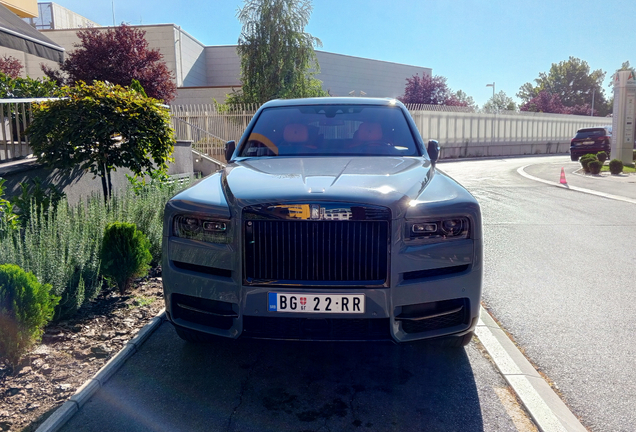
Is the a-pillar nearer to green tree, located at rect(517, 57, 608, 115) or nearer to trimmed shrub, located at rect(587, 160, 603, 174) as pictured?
trimmed shrub, located at rect(587, 160, 603, 174)

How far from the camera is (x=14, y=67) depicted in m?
22.0

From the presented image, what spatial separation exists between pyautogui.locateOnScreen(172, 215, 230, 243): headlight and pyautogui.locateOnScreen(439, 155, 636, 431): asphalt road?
2.33 metres

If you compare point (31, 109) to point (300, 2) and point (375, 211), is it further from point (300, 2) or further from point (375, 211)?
point (300, 2)

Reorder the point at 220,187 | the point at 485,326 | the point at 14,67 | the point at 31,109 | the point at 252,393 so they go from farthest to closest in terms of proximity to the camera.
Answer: the point at 14,67, the point at 31,109, the point at 485,326, the point at 220,187, the point at 252,393

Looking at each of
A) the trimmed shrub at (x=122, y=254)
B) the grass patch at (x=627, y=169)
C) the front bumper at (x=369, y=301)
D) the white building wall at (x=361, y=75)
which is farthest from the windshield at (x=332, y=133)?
the white building wall at (x=361, y=75)

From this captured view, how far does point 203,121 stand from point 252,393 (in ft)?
70.7

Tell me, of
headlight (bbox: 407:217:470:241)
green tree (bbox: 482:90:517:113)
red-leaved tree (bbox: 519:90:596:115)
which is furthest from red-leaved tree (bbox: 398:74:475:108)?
headlight (bbox: 407:217:470:241)

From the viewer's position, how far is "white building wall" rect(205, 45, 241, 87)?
154 feet

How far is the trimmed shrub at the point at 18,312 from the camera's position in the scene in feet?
10.7

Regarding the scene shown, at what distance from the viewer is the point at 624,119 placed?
2492 centimetres

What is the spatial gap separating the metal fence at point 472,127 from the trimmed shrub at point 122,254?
1689cm

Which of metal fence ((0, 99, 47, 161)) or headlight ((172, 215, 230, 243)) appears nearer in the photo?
headlight ((172, 215, 230, 243))

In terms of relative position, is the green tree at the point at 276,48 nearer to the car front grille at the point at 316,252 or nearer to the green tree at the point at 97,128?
the green tree at the point at 97,128

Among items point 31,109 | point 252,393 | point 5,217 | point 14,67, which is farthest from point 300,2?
point 252,393
